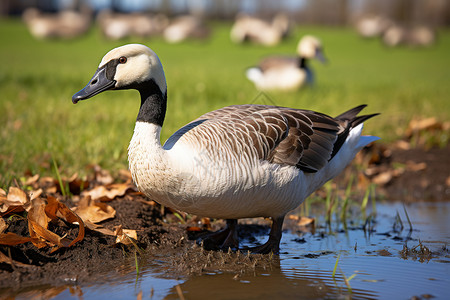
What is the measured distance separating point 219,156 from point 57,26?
29104mm

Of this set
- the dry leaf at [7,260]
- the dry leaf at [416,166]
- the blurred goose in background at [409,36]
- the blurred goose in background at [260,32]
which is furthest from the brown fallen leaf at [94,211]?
the blurred goose in background at [409,36]

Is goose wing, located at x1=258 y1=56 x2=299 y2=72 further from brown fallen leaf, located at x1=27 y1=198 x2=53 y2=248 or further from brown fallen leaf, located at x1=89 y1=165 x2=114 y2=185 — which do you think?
brown fallen leaf, located at x1=27 y1=198 x2=53 y2=248

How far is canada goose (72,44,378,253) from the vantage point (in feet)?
12.5

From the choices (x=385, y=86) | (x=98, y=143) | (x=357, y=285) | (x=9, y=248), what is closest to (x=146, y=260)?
(x=9, y=248)

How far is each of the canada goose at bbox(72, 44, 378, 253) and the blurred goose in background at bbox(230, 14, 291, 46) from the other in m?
27.1

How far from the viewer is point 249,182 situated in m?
3.96

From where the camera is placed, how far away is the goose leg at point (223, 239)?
4.53m

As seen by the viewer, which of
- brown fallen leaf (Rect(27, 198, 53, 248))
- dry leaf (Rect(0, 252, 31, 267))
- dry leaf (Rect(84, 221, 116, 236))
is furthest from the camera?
dry leaf (Rect(84, 221, 116, 236))

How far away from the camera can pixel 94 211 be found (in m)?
4.41

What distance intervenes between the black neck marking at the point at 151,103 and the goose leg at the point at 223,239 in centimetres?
114

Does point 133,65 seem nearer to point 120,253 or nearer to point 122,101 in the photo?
point 120,253

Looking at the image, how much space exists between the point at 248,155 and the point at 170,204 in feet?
2.31

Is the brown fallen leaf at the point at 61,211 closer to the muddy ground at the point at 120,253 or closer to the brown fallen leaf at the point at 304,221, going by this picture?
the muddy ground at the point at 120,253

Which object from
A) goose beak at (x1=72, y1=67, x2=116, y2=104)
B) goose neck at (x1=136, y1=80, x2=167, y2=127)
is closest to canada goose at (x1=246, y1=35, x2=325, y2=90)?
goose neck at (x1=136, y1=80, x2=167, y2=127)
